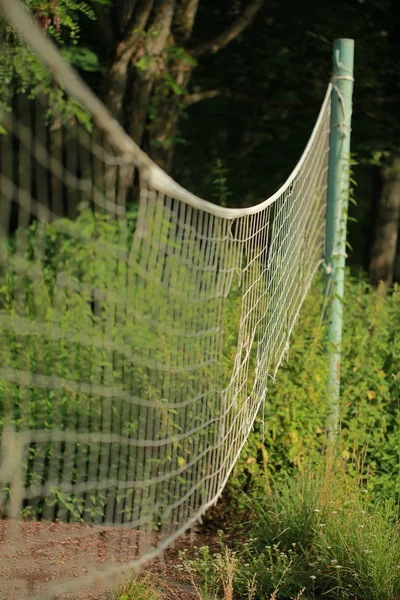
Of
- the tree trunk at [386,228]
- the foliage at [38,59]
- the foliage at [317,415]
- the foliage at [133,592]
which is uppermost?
the foliage at [38,59]

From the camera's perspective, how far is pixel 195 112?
13297mm

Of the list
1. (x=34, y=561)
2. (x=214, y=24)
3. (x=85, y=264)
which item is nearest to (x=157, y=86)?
(x=85, y=264)

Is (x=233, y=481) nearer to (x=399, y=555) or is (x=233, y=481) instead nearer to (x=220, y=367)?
(x=220, y=367)

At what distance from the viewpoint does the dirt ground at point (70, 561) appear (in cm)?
351

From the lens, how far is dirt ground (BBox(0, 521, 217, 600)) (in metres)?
3.51

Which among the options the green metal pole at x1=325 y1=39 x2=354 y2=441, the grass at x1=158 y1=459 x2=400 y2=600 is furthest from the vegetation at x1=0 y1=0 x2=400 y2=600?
the green metal pole at x1=325 y1=39 x2=354 y2=441

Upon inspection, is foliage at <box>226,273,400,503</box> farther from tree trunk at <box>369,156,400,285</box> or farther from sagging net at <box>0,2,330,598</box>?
tree trunk at <box>369,156,400,285</box>

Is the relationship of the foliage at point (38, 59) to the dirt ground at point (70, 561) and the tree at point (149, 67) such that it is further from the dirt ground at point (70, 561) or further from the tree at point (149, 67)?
the dirt ground at point (70, 561)

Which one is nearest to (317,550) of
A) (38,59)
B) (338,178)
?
(338,178)

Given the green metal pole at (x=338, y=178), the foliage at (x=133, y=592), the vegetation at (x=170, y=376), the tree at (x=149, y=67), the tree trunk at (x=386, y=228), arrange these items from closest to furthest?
the foliage at (x=133, y=592)
the vegetation at (x=170, y=376)
the green metal pole at (x=338, y=178)
the tree at (x=149, y=67)
the tree trunk at (x=386, y=228)

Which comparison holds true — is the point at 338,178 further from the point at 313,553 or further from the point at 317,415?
the point at 313,553

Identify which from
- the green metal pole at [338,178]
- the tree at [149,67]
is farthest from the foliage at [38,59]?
the tree at [149,67]

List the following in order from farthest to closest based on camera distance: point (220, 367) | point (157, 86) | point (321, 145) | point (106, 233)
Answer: point (157, 86)
point (106, 233)
point (321, 145)
point (220, 367)

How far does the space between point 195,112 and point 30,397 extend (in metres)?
9.20
